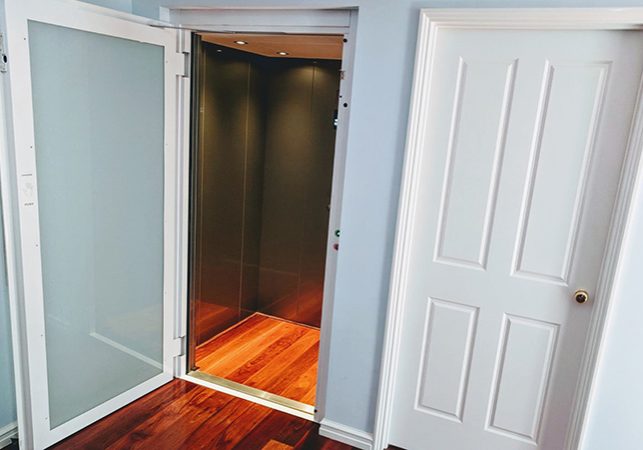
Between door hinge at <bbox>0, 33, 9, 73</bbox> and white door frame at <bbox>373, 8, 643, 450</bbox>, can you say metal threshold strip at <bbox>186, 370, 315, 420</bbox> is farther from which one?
door hinge at <bbox>0, 33, 9, 73</bbox>

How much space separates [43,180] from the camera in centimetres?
209

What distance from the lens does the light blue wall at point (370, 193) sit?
204 cm

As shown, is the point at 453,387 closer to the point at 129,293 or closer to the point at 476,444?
the point at 476,444

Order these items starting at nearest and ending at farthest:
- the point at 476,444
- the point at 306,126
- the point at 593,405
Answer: the point at 593,405 < the point at 476,444 < the point at 306,126

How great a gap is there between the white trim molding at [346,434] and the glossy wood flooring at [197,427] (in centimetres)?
3

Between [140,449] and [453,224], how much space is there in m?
1.79

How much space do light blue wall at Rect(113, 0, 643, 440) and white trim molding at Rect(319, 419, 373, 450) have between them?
3 cm

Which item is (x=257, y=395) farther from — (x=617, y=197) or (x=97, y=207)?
(x=617, y=197)

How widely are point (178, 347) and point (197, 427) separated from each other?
558 millimetres

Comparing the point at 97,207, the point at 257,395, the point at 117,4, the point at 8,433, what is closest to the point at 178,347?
the point at 257,395

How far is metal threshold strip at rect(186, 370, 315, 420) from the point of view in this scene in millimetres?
2762

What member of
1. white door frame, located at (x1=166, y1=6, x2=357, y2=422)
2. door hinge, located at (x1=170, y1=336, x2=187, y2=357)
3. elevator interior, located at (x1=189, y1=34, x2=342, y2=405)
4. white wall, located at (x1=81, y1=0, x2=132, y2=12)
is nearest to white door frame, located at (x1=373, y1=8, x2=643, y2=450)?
white door frame, located at (x1=166, y1=6, x2=357, y2=422)

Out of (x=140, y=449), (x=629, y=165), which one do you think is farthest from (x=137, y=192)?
(x=629, y=165)

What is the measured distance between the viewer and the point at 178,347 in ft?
9.68
